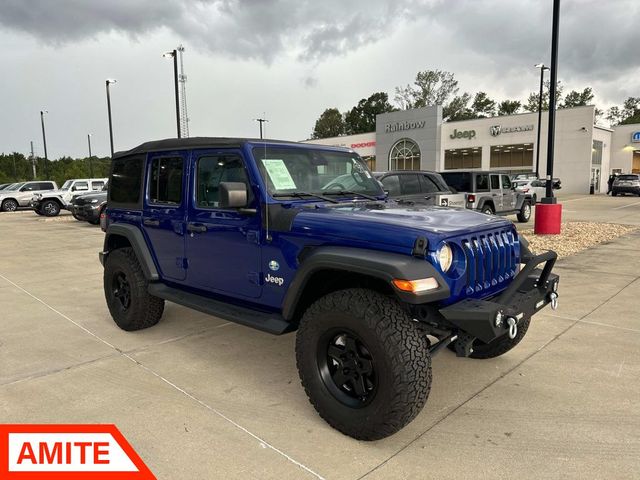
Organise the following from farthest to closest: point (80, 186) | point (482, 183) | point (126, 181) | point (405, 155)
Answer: point (405, 155) → point (80, 186) → point (482, 183) → point (126, 181)

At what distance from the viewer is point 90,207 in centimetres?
1562

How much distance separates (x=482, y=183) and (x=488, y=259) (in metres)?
10.9

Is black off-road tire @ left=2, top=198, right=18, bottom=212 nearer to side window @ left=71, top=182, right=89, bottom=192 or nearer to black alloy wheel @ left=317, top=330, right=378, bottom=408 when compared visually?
side window @ left=71, top=182, right=89, bottom=192

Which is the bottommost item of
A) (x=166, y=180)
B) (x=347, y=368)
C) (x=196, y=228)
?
(x=347, y=368)

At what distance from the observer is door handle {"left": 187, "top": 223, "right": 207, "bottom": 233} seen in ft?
12.4

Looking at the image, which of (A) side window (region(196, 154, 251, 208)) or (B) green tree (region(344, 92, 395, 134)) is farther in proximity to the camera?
(B) green tree (region(344, 92, 395, 134))

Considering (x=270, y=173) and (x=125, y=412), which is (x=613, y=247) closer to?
(x=270, y=173)

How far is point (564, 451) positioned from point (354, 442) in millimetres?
1186

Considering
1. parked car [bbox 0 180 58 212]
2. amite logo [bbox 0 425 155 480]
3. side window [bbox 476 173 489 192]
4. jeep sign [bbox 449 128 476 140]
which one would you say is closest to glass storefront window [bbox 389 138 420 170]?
jeep sign [bbox 449 128 476 140]

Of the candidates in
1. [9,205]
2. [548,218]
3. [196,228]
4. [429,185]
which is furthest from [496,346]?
[9,205]

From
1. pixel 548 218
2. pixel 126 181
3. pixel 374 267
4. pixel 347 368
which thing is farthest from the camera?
pixel 548 218

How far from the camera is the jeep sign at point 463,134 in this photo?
40062mm

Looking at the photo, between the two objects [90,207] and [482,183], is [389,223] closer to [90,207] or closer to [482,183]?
[482,183]

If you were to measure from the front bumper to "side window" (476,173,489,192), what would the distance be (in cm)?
1011
